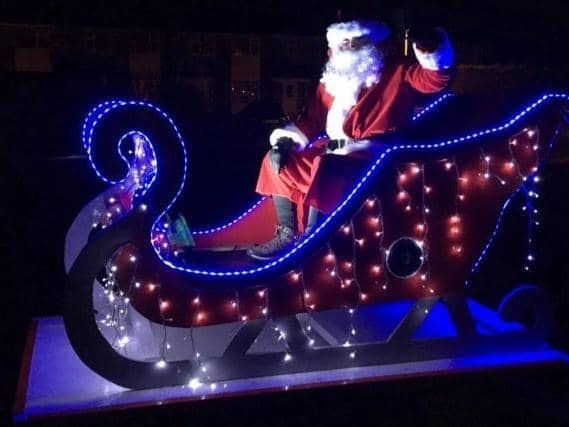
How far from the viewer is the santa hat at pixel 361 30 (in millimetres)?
3281

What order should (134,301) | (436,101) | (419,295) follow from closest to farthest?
(134,301) → (419,295) → (436,101)

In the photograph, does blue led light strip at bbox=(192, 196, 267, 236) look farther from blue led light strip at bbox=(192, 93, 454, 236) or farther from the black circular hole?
the black circular hole

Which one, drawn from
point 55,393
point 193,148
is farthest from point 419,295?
point 193,148

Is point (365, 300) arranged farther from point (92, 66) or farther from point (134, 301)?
point (92, 66)

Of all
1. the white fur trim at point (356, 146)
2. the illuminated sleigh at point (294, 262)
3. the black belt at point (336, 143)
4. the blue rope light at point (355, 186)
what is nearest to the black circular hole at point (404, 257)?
the illuminated sleigh at point (294, 262)

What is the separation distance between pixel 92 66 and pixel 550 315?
8.19 m

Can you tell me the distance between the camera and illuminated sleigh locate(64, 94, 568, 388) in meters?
2.38

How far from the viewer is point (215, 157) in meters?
9.82

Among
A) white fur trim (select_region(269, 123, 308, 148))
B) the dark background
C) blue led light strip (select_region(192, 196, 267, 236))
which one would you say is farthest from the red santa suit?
the dark background

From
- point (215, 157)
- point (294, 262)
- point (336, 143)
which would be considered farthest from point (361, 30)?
point (215, 157)

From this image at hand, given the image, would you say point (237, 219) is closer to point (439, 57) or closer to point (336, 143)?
point (336, 143)

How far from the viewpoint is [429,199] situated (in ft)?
9.21

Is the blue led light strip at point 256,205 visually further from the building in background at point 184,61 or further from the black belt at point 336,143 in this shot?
the building in background at point 184,61

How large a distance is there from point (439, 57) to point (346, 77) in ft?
2.18
